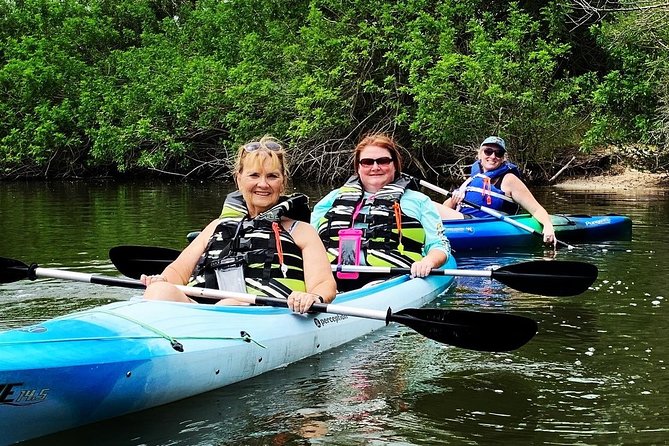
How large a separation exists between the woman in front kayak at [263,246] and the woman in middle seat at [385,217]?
1.39m

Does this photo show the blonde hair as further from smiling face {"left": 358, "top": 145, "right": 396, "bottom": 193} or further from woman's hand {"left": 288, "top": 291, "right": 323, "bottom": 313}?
smiling face {"left": 358, "top": 145, "right": 396, "bottom": 193}

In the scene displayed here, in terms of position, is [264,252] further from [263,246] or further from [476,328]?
[476,328]

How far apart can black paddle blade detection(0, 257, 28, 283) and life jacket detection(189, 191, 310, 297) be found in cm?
123

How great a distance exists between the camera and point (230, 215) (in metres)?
4.75

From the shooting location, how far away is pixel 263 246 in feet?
15.1

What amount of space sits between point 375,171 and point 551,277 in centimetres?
134

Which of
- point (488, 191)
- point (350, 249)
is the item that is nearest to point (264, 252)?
point (350, 249)

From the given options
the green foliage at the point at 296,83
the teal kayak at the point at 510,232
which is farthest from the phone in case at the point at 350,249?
the green foliage at the point at 296,83

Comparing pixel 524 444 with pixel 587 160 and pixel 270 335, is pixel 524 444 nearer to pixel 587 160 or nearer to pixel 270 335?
pixel 270 335

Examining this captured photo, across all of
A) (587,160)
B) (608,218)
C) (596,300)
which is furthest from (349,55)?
(596,300)

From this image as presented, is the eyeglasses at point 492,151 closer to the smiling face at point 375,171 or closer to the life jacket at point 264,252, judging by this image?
the smiling face at point 375,171

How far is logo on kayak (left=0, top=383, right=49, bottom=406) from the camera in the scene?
3223 millimetres

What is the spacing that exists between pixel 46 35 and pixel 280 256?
2044 centimetres

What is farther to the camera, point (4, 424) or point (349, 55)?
point (349, 55)
